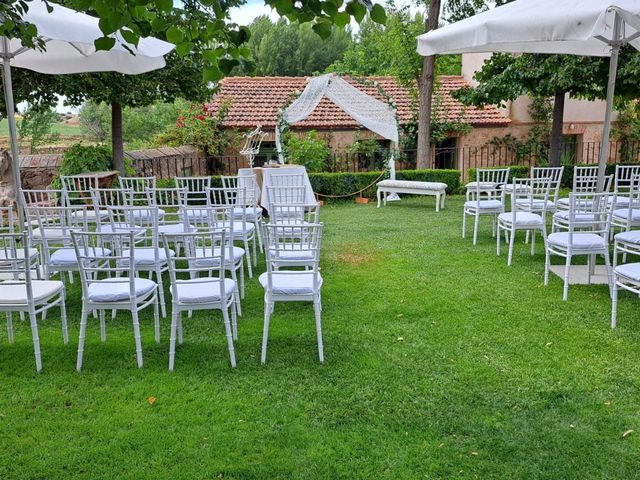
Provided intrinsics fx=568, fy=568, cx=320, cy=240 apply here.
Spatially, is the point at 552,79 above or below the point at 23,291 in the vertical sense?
above

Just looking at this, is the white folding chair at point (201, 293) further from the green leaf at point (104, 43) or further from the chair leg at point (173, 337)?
the green leaf at point (104, 43)

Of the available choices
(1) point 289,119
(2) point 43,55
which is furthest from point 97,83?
(1) point 289,119

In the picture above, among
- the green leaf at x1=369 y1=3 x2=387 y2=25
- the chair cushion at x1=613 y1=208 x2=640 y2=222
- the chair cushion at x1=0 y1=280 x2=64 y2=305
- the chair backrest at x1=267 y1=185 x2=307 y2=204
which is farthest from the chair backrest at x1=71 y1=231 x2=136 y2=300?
the chair cushion at x1=613 y1=208 x2=640 y2=222

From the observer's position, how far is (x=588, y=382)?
363 centimetres

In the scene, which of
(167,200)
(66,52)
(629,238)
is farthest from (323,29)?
(66,52)

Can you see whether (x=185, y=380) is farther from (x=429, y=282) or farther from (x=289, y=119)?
(x=289, y=119)

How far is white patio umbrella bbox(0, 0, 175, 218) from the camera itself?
4562 millimetres

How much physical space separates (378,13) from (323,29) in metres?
0.20

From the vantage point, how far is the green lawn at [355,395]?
9.34 feet

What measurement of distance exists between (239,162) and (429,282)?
31.5 feet

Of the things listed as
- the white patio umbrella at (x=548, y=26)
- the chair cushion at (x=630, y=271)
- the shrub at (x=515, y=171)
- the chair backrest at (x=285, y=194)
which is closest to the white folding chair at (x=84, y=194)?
the chair backrest at (x=285, y=194)

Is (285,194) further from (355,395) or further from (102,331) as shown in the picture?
(355,395)

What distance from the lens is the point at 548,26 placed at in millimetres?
4852

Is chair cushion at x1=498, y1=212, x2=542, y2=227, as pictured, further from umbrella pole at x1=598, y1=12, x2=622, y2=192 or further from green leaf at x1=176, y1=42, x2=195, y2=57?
green leaf at x1=176, y1=42, x2=195, y2=57
